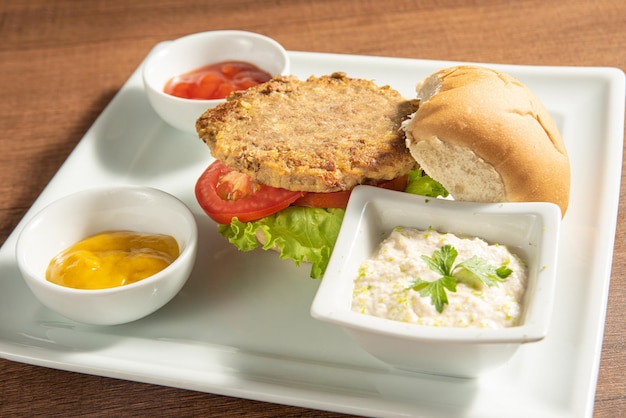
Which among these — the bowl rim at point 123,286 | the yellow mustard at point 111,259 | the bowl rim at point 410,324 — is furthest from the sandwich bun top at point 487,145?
the yellow mustard at point 111,259

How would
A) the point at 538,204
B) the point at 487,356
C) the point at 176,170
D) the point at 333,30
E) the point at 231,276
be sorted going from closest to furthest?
the point at 487,356, the point at 538,204, the point at 231,276, the point at 176,170, the point at 333,30

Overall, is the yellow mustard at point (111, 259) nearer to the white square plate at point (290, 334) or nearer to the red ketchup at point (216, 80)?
the white square plate at point (290, 334)

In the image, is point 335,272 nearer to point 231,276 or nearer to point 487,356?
point 487,356

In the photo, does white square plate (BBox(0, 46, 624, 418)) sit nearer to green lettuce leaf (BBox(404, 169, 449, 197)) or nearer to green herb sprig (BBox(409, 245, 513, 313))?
green herb sprig (BBox(409, 245, 513, 313))

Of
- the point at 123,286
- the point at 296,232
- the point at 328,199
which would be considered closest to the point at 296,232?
the point at 296,232

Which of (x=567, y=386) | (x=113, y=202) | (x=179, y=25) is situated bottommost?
(x=179, y=25)

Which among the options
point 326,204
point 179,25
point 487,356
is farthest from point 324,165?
point 179,25

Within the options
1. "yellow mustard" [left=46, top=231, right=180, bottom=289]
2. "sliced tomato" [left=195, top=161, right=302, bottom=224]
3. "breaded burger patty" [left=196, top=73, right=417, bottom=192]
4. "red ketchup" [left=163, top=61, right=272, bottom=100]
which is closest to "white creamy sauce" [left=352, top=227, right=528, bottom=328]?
"breaded burger patty" [left=196, top=73, right=417, bottom=192]
